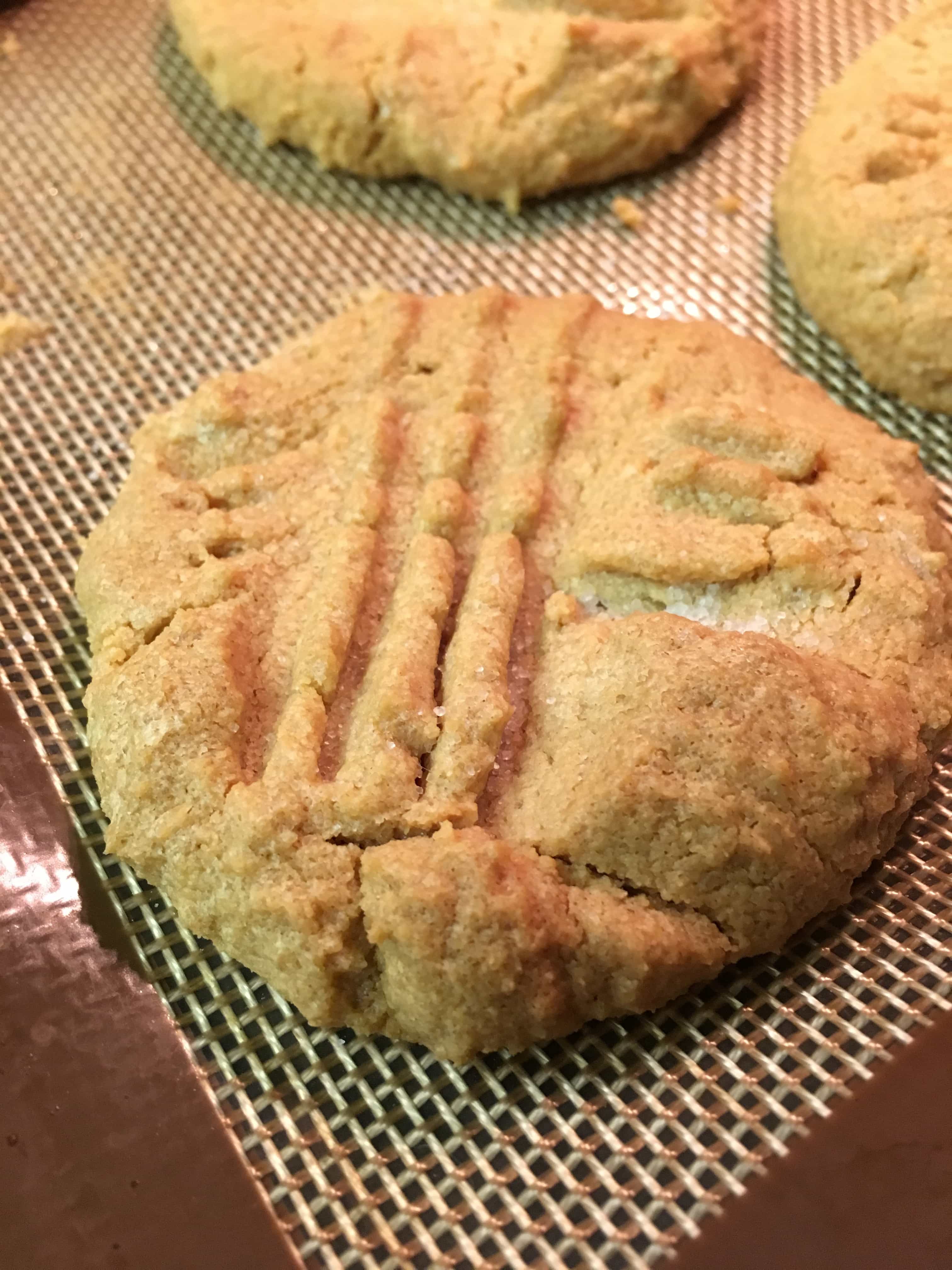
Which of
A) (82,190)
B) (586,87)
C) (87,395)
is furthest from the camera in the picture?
(82,190)

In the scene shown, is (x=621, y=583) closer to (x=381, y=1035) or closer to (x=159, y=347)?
(x=381, y=1035)

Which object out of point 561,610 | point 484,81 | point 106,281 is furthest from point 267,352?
point 561,610

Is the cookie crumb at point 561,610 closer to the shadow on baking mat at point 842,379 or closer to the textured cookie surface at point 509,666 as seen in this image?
the textured cookie surface at point 509,666

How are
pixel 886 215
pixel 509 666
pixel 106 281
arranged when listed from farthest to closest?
1. pixel 106 281
2. pixel 886 215
3. pixel 509 666

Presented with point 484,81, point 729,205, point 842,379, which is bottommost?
point 842,379

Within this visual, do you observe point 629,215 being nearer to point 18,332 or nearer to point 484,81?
point 484,81

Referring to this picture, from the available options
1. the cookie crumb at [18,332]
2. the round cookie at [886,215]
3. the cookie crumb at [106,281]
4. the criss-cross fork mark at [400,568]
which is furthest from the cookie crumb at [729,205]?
the cookie crumb at [18,332]

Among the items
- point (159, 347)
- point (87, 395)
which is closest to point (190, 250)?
point (159, 347)
